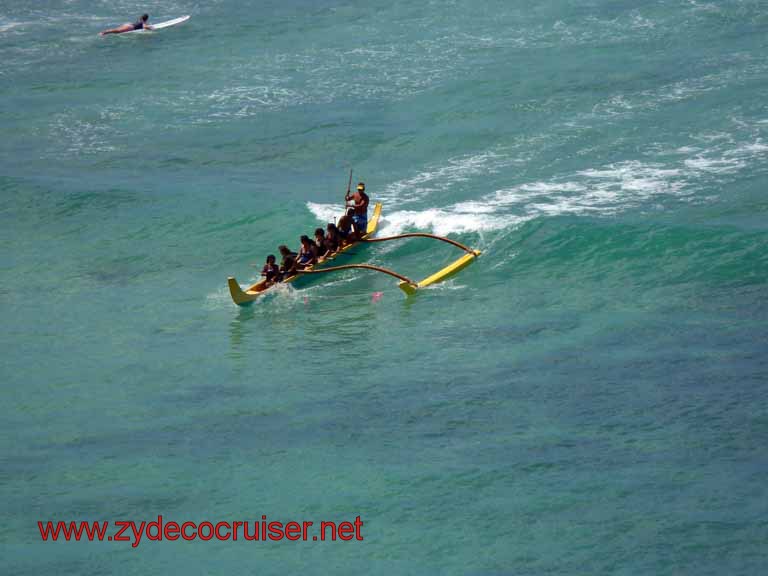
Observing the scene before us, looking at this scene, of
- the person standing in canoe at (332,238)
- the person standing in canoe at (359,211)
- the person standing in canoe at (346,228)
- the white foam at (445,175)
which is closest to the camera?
the person standing in canoe at (332,238)

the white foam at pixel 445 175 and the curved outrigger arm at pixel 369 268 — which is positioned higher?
the white foam at pixel 445 175

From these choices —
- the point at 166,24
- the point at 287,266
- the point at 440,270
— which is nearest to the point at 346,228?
the point at 287,266

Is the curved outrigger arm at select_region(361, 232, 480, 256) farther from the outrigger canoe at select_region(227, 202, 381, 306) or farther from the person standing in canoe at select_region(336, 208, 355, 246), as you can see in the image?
the outrigger canoe at select_region(227, 202, 381, 306)

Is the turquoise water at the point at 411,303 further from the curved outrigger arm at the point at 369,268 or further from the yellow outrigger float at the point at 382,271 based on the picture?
the curved outrigger arm at the point at 369,268

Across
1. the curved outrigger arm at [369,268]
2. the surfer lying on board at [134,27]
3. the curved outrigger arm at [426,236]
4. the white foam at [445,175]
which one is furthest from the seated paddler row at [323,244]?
the surfer lying on board at [134,27]

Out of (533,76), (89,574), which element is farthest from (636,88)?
(89,574)

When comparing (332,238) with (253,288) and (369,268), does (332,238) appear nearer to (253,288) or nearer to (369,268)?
(369,268)

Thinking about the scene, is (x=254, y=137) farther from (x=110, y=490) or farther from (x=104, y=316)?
A: (x=110, y=490)
